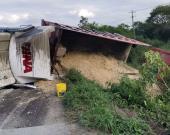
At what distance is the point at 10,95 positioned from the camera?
11.5 meters

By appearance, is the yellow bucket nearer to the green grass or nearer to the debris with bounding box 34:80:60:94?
the green grass

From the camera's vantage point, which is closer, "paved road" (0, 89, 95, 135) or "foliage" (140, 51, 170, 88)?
"paved road" (0, 89, 95, 135)

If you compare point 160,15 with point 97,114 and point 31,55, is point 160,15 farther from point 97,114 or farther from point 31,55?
point 97,114

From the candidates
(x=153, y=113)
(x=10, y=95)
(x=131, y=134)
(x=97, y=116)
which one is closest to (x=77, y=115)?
(x=97, y=116)

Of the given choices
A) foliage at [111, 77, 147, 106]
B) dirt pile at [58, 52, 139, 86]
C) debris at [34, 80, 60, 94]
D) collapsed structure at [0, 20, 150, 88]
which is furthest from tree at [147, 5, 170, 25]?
foliage at [111, 77, 147, 106]

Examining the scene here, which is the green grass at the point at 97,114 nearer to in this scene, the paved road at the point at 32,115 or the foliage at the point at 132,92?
the paved road at the point at 32,115

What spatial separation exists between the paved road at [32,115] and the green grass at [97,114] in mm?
234

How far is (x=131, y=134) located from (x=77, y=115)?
1525 mm

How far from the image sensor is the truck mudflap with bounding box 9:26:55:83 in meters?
12.6

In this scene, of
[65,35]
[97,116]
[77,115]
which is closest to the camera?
[97,116]

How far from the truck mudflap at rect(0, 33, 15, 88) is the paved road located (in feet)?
1.38

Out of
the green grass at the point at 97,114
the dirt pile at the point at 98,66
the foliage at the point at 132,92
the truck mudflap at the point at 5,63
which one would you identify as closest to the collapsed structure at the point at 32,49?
the truck mudflap at the point at 5,63

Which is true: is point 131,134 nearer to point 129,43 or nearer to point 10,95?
point 10,95

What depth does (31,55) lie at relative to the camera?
13.0m
